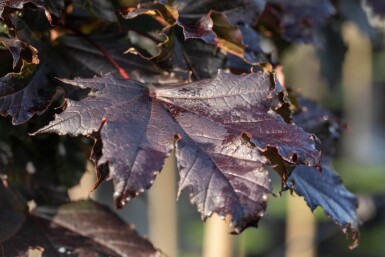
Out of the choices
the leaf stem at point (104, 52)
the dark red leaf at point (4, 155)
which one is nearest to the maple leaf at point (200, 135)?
the leaf stem at point (104, 52)

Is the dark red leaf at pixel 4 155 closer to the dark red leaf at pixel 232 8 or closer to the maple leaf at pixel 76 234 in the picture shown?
the maple leaf at pixel 76 234

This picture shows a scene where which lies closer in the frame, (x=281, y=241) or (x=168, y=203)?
(x=168, y=203)

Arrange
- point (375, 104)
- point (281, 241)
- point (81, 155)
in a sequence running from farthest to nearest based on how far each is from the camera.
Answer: point (375, 104)
point (281, 241)
point (81, 155)

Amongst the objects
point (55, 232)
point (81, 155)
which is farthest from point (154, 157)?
point (81, 155)

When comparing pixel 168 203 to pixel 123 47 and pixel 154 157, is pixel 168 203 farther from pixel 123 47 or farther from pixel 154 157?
pixel 154 157

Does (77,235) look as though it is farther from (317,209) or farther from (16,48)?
(317,209)

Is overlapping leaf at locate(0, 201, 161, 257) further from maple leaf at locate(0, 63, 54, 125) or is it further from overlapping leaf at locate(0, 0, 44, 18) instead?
overlapping leaf at locate(0, 0, 44, 18)
